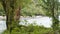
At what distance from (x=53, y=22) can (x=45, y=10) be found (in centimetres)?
38

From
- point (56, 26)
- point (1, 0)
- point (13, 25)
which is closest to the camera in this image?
point (56, 26)

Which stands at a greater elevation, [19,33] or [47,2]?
[47,2]

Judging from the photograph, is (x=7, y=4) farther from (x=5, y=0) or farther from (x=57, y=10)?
(x=57, y=10)

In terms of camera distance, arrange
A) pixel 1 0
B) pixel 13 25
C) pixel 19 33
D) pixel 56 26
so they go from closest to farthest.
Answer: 1. pixel 56 26
2. pixel 19 33
3. pixel 13 25
4. pixel 1 0

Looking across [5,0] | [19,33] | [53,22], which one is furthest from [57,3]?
[5,0]

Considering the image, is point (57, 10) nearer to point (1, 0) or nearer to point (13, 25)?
point (13, 25)

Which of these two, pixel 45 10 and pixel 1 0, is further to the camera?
pixel 1 0

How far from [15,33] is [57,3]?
130 centimetres

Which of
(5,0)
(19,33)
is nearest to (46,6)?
(19,33)

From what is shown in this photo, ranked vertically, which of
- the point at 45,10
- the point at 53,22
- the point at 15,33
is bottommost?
the point at 15,33

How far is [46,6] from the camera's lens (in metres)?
3.93

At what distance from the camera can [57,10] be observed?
152 inches

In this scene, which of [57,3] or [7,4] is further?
[7,4]

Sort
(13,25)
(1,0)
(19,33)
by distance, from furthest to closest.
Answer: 1. (1,0)
2. (13,25)
3. (19,33)
